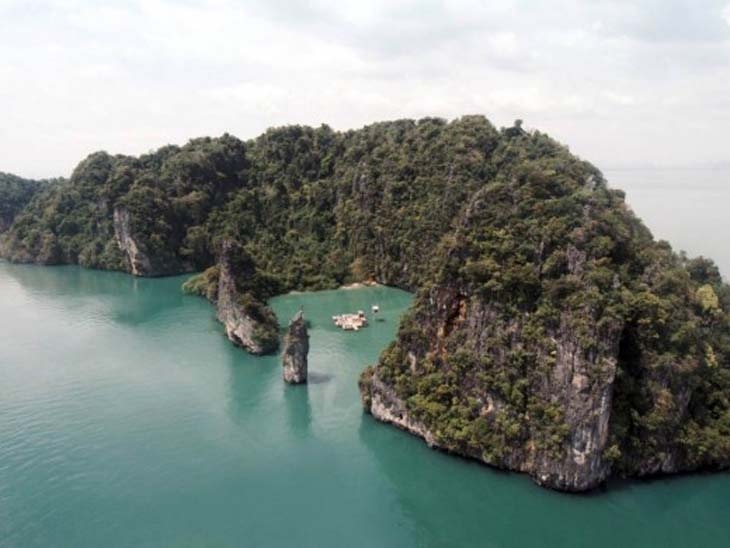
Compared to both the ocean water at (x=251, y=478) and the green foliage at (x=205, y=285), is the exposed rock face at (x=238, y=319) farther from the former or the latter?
the green foliage at (x=205, y=285)

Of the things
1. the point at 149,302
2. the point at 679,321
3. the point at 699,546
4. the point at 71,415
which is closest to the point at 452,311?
the point at 679,321

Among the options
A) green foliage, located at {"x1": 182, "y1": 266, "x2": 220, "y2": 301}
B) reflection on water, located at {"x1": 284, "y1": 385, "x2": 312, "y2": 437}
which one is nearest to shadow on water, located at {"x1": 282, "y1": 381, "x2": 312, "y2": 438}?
reflection on water, located at {"x1": 284, "y1": 385, "x2": 312, "y2": 437}

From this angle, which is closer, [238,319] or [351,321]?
[238,319]

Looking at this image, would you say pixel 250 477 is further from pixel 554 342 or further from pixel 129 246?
pixel 129 246

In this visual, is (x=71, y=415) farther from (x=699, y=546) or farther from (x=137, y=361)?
(x=699, y=546)

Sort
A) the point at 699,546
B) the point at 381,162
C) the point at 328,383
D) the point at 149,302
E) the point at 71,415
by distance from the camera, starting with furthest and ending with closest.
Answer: the point at 381,162
the point at 149,302
the point at 328,383
the point at 71,415
the point at 699,546

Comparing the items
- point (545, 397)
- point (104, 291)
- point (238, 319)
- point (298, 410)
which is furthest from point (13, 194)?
point (545, 397)

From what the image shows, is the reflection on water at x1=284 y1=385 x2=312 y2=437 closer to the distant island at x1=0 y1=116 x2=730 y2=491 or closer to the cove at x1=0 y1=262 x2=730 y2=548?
the cove at x1=0 y1=262 x2=730 y2=548
